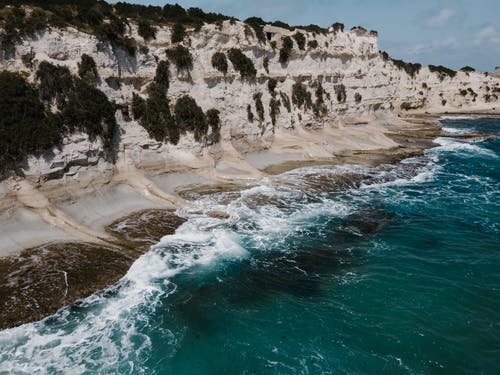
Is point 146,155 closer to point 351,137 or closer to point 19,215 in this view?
point 19,215

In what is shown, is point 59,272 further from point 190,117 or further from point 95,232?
point 190,117

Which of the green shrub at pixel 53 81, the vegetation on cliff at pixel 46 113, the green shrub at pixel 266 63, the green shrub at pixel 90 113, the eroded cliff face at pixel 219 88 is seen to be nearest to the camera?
the vegetation on cliff at pixel 46 113

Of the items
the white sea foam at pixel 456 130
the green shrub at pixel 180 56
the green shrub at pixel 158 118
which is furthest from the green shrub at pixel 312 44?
the white sea foam at pixel 456 130

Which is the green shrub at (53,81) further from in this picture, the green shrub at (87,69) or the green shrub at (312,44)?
the green shrub at (312,44)

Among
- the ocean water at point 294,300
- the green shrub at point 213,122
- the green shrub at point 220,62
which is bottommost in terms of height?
the ocean water at point 294,300

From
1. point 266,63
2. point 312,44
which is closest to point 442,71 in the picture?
point 312,44

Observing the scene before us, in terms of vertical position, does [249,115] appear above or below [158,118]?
below

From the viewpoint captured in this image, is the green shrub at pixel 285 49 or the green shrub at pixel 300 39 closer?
the green shrub at pixel 285 49
